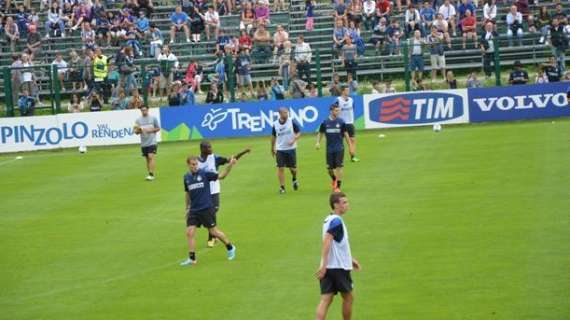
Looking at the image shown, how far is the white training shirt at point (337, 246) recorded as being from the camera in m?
14.4

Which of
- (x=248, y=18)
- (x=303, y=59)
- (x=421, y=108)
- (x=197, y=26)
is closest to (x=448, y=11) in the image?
(x=421, y=108)

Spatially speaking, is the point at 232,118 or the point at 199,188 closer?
the point at 199,188

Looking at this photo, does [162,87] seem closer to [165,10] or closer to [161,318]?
[165,10]

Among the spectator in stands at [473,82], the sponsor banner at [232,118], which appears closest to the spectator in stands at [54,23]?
the sponsor banner at [232,118]

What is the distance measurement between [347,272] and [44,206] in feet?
51.2

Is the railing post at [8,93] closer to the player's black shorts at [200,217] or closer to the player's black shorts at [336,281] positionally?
the player's black shorts at [200,217]

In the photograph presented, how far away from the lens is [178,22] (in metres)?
47.5

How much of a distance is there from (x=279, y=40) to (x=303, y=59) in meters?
1.69

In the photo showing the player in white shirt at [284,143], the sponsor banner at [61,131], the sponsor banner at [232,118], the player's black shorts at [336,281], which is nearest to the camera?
the player's black shorts at [336,281]

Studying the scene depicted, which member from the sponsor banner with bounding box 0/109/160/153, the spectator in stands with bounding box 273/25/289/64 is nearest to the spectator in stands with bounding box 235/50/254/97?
the spectator in stands with bounding box 273/25/289/64

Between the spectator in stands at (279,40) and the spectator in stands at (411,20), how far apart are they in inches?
197

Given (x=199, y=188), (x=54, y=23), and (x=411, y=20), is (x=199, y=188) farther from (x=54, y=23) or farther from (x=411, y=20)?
(x=54, y=23)

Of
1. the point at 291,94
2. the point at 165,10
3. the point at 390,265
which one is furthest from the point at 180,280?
the point at 165,10

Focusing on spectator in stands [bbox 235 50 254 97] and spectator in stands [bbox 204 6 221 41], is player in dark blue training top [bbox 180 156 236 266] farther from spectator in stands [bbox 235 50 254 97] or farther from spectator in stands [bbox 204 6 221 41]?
spectator in stands [bbox 204 6 221 41]
